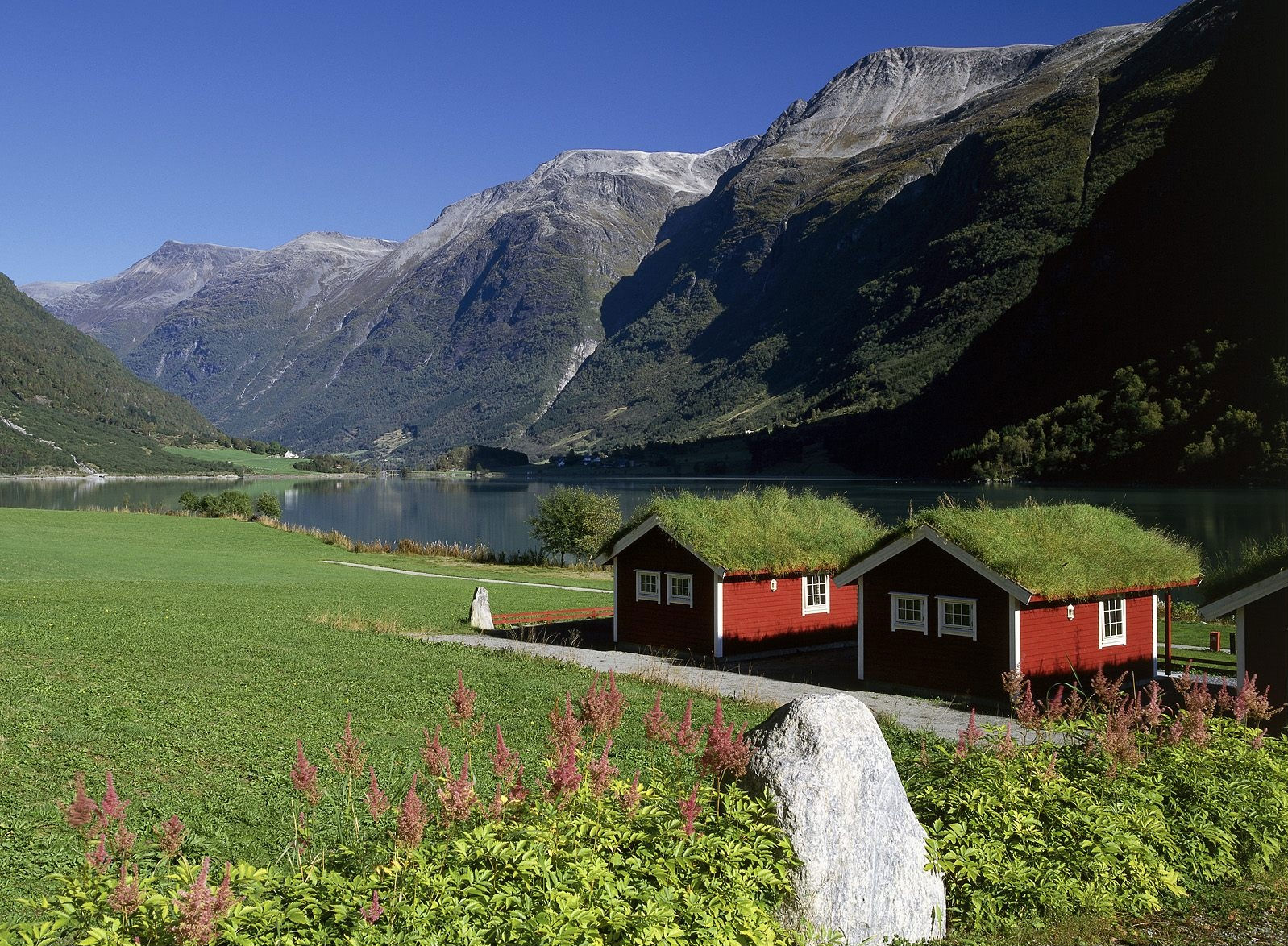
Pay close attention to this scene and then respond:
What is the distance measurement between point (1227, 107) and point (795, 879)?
8308 inches

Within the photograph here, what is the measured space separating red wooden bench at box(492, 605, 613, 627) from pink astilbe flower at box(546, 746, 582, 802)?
23.6m

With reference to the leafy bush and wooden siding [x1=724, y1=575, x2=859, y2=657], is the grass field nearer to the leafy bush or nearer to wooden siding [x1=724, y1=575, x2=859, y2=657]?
the leafy bush

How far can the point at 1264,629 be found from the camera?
1655cm

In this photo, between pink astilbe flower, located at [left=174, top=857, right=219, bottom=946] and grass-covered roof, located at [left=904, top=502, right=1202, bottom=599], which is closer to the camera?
pink astilbe flower, located at [left=174, top=857, right=219, bottom=946]

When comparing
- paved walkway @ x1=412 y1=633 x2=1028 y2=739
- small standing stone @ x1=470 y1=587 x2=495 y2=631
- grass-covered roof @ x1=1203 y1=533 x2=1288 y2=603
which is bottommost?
paved walkway @ x1=412 y1=633 x2=1028 y2=739

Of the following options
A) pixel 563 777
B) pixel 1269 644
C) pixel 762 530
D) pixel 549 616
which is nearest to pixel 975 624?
pixel 1269 644

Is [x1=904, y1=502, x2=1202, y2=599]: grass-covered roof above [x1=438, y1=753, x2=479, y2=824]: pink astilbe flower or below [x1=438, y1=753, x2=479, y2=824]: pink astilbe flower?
above

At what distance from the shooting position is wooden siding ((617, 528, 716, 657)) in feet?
88.6

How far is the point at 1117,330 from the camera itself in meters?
164

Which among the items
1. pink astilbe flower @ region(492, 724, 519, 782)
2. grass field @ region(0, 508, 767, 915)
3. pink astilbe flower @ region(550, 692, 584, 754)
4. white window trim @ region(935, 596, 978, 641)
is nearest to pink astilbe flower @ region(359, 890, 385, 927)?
pink astilbe flower @ region(492, 724, 519, 782)

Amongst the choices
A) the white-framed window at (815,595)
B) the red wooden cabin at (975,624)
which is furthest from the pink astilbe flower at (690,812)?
the white-framed window at (815,595)

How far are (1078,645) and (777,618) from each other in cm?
805

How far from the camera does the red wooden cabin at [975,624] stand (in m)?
20.9

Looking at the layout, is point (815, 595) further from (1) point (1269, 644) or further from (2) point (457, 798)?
(2) point (457, 798)
